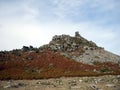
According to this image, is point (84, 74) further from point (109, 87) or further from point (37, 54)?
point (37, 54)

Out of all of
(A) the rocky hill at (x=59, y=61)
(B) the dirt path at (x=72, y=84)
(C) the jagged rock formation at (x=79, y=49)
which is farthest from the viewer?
(C) the jagged rock formation at (x=79, y=49)

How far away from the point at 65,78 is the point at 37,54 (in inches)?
776

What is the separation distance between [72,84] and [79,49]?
3223cm

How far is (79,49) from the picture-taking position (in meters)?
73.1

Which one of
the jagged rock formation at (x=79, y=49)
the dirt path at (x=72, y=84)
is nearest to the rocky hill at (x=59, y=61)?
the jagged rock formation at (x=79, y=49)

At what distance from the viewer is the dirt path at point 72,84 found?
38875 millimetres

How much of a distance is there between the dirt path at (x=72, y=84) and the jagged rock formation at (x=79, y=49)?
51.8 feet

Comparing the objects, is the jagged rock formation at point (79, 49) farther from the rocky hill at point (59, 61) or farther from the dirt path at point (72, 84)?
the dirt path at point (72, 84)

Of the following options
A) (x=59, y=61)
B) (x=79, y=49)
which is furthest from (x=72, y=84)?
(x=79, y=49)

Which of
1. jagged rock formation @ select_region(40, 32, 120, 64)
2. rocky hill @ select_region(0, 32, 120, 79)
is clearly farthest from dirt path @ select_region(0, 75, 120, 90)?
jagged rock formation @ select_region(40, 32, 120, 64)

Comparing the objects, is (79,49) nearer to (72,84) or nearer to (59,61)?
(59,61)

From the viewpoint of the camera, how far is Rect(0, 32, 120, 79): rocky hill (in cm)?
5219

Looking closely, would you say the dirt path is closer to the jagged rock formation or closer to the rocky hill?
the rocky hill

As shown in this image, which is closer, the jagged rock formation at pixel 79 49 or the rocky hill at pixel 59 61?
the rocky hill at pixel 59 61
